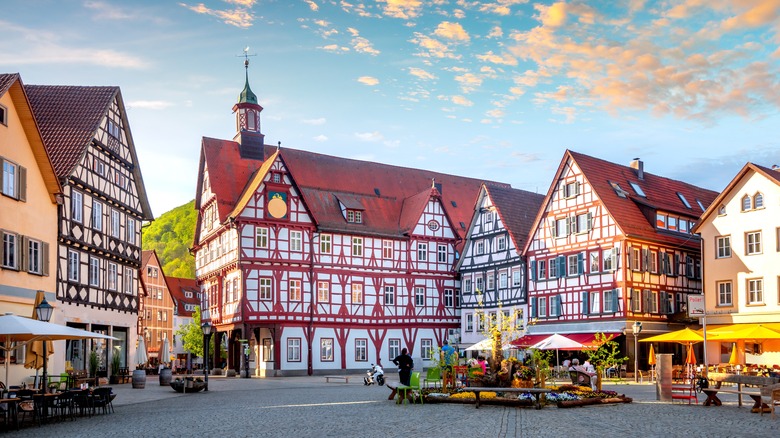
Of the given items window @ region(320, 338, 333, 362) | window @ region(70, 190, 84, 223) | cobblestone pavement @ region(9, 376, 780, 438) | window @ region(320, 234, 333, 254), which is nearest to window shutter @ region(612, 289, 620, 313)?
window @ region(320, 338, 333, 362)

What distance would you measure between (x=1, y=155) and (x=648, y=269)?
3248 centimetres

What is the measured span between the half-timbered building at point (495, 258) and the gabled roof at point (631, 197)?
2.72 m

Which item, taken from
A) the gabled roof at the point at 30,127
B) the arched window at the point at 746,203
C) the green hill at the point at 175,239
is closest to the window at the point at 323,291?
the gabled roof at the point at 30,127

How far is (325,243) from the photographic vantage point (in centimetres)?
5509

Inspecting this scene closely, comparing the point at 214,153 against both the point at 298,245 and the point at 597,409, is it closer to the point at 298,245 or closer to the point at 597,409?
the point at 298,245

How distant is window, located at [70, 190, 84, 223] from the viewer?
35.8m

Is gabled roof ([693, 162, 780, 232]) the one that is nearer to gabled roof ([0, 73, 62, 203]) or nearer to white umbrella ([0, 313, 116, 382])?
gabled roof ([0, 73, 62, 203])

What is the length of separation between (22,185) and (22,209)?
82 cm

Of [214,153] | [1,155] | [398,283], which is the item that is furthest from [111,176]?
[398,283]

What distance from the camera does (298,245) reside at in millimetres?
53625

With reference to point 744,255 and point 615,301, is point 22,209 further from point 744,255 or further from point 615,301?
point 744,255

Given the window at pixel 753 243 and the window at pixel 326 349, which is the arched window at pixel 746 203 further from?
the window at pixel 326 349

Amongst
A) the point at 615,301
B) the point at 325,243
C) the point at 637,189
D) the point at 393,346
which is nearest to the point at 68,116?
the point at 325,243

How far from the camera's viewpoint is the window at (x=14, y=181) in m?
29.1
